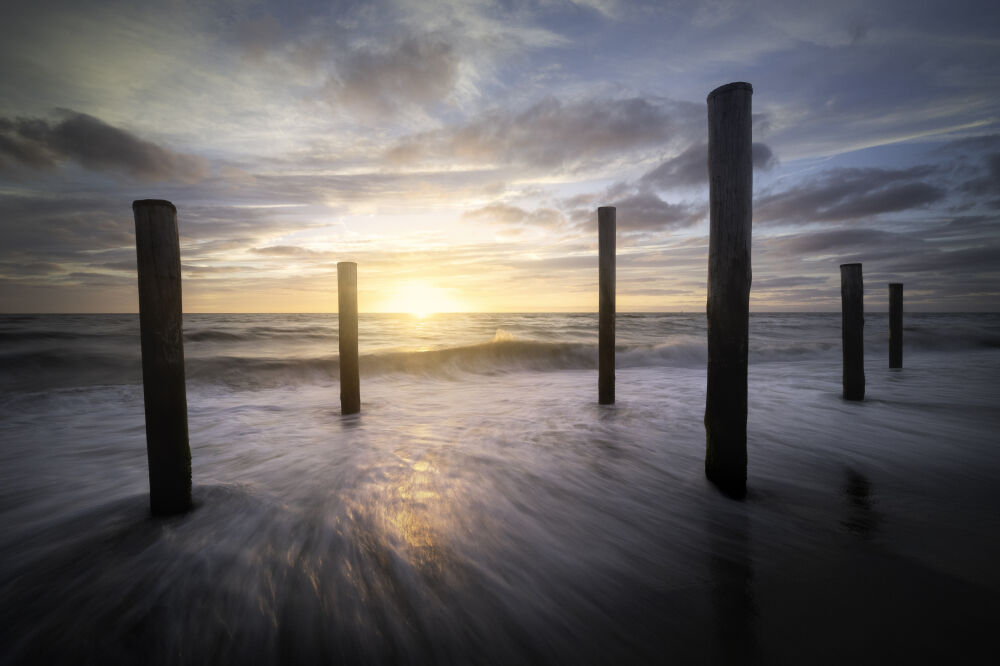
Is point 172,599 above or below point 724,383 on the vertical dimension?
below

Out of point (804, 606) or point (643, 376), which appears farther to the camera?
point (643, 376)

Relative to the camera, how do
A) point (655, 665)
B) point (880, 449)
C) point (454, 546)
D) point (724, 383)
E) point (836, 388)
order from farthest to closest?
1. point (836, 388)
2. point (880, 449)
3. point (724, 383)
4. point (454, 546)
5. point (655, 665)

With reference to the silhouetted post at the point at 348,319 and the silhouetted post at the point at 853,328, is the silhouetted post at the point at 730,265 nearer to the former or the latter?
the silhouetted post at the point at 853,328

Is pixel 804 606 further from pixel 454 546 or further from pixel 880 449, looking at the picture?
pixel 880 449

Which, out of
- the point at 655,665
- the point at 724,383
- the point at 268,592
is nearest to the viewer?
the point at 655,665

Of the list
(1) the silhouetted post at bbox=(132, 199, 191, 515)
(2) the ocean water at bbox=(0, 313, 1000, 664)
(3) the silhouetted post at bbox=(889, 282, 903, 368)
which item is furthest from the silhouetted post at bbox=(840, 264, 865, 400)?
(1) the silhouetted post at bbox=(132, 199, 191, 515)

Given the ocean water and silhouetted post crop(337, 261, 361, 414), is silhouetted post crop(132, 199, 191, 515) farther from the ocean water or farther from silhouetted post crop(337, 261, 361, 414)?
silhouetted post crop(337, 261, 361, 414)

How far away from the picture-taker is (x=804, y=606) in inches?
81.6

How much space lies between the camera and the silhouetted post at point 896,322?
33.6 ft

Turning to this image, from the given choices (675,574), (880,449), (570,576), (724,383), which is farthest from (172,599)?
(880,449)

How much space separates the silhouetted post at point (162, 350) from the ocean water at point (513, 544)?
29 cm

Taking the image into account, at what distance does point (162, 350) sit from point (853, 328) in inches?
356

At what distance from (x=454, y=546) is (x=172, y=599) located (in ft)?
5.14

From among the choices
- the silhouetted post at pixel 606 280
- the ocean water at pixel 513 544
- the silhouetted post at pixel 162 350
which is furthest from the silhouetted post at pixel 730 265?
the silhouetted post at pixel 162 350
